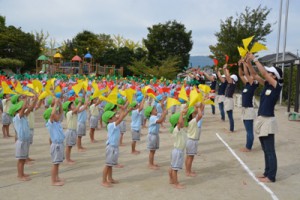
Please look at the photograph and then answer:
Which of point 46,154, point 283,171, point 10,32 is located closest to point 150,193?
point 283,171

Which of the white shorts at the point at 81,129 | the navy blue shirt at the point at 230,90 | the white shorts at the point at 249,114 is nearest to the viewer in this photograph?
the white shorts at the point at 249,114

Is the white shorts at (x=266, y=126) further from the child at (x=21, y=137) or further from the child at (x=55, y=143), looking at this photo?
the child at (x=21, y=137)

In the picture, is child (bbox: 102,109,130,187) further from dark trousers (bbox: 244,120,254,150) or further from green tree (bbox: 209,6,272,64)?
green tree (bbox: 209,6,272,64)

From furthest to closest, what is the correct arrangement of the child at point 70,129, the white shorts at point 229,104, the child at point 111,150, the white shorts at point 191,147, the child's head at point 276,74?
the white shorts at point 229,104 → the child at point 70,129 → the white shorts at point 191,147 → the child's head at point 276,74 → the child at point 111,150

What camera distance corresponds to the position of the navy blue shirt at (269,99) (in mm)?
6254

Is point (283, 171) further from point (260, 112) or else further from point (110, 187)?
point (110, 187)

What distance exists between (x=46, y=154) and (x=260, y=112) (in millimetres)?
5447

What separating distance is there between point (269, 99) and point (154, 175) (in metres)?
2.84

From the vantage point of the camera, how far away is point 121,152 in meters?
8.78

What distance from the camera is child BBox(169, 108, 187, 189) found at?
19.5ft

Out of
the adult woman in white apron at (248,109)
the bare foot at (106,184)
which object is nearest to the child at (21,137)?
the bare foot at (106,184)

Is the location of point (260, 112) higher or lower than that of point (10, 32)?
lower

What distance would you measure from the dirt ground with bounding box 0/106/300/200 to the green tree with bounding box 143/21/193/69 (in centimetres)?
3377

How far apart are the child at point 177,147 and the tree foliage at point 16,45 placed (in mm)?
37130
